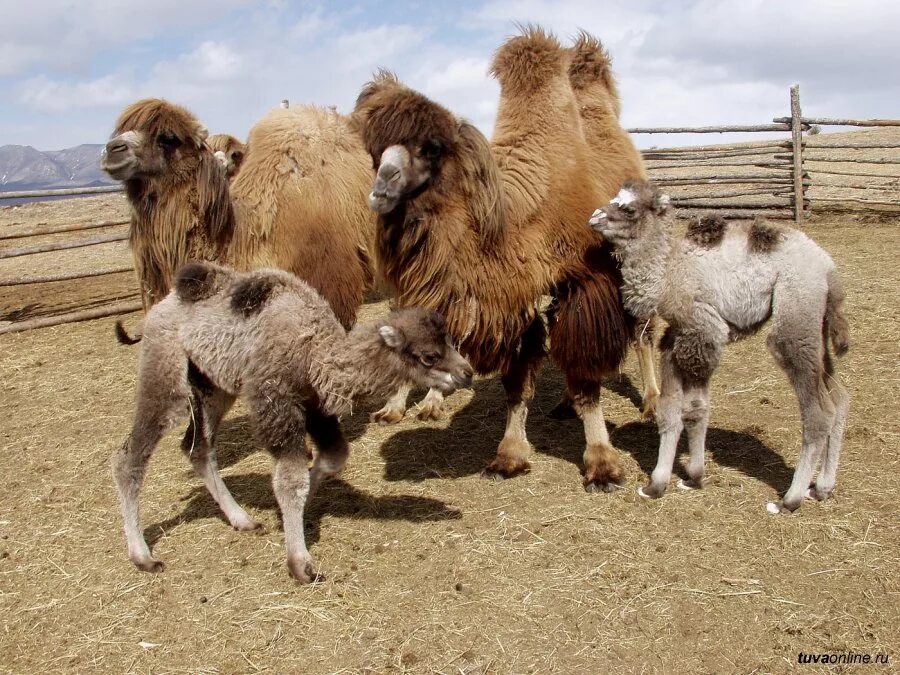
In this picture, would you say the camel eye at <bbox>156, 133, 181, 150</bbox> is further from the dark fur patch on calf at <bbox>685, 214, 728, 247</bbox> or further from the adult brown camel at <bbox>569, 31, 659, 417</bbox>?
the dark fur patch on calf at <bbox>685, 214, 728, 247</bbox>

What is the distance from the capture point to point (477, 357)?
15.8 feet

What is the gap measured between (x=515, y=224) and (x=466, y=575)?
7.06ft

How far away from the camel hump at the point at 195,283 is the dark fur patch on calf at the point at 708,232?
2886 mm

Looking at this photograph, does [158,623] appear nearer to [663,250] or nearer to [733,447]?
[663,250]

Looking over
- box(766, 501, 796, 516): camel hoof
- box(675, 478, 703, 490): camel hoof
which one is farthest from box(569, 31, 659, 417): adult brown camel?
box(766, 501, 796, 516): camel hoof

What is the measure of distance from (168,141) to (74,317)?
23.3 ft

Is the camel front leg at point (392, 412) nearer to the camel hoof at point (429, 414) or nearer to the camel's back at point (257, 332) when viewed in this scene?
the camel hoof at point (429, 414)

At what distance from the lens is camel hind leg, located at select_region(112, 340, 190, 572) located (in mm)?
4070

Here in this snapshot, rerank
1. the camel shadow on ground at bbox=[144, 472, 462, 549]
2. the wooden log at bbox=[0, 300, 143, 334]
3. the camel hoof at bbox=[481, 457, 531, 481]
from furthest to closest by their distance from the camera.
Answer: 1. the wooden log at bbox=[0, 300, 143, 334]
2. the camel hoof at bbox=[481, 457, 531, 481]
3. the camel shadow on ground at bbox=[144, 472, 462, 549]

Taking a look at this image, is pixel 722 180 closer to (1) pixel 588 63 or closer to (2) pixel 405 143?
(1) pixel 588 63

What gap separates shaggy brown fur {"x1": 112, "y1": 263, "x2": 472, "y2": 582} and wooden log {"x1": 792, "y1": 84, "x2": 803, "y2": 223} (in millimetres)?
13685

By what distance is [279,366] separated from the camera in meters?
3.93

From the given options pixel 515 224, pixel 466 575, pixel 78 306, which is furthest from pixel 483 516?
pixel 78 306

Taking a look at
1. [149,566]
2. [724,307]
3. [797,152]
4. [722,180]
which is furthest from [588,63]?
[722,180]
